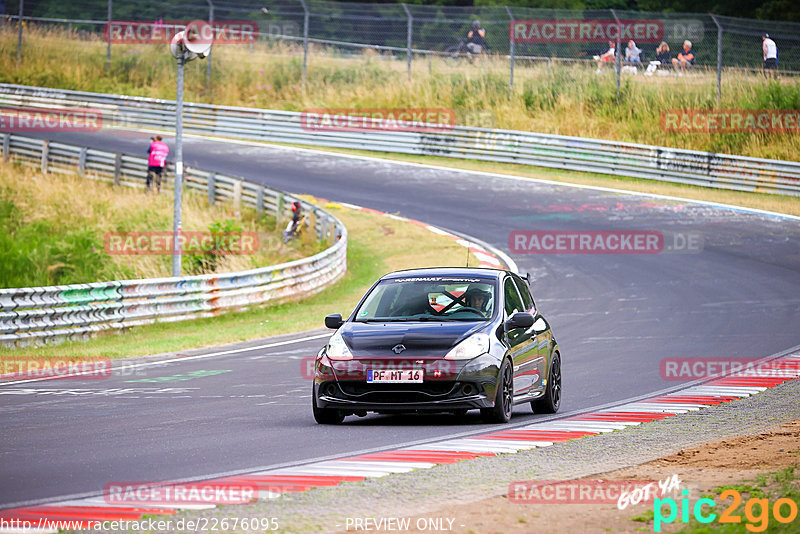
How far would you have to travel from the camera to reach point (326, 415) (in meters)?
10.8

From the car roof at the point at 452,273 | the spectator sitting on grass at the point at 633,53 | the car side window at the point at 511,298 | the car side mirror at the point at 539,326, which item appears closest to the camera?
the car side window at the point at 511,298

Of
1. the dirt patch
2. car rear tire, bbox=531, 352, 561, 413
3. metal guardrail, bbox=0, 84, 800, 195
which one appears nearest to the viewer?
the dirt patch

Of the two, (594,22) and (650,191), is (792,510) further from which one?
(594,22)

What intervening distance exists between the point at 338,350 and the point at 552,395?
258cm

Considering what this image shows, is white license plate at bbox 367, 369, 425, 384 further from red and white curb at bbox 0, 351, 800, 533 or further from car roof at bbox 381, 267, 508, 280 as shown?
car roof at bbox 381, 267, 508, 280

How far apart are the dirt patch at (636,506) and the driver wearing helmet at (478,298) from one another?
2.77 m

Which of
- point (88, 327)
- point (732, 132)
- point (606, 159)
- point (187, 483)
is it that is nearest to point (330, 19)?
point (606, 159)

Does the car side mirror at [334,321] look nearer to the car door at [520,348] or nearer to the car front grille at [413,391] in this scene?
the car front grille at [413,391]

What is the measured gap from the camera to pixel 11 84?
163 ft

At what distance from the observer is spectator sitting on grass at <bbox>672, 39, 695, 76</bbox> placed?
3684cm

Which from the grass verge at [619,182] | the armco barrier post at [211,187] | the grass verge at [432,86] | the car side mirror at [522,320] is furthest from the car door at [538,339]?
the grass verge at [432,86]

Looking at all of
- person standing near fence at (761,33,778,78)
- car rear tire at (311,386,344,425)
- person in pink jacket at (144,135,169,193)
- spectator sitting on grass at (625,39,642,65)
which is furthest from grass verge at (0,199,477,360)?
person standing near fence at (761,33,778,78)

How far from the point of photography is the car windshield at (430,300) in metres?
11.3

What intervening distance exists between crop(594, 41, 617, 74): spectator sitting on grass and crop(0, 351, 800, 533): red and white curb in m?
26.7
